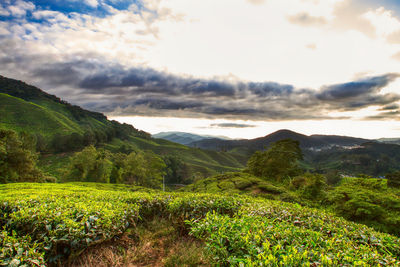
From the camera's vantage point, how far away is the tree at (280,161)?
23.1 m

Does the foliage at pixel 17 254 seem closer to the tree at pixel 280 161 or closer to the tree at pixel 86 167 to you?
the tree at pixel 280 161

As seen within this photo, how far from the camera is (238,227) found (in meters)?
4.36

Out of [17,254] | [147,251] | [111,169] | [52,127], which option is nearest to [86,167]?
[111,169]


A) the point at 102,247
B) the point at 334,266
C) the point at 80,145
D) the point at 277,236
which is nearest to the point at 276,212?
the point at 277,236

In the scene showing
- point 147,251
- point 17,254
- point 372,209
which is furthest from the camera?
point 372,209

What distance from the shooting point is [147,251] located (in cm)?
545

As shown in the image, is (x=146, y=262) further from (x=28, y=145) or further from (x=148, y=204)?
(x=28, y=145)

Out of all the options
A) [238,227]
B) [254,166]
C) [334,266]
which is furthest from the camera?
[254,166]

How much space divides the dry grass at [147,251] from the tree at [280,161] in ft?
63.1

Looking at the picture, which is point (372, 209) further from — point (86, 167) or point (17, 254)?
point (86, 167)

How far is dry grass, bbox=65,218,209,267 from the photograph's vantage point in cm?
479

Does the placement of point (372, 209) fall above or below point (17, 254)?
below

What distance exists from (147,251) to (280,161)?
67.6 feet

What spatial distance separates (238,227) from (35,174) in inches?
1462
